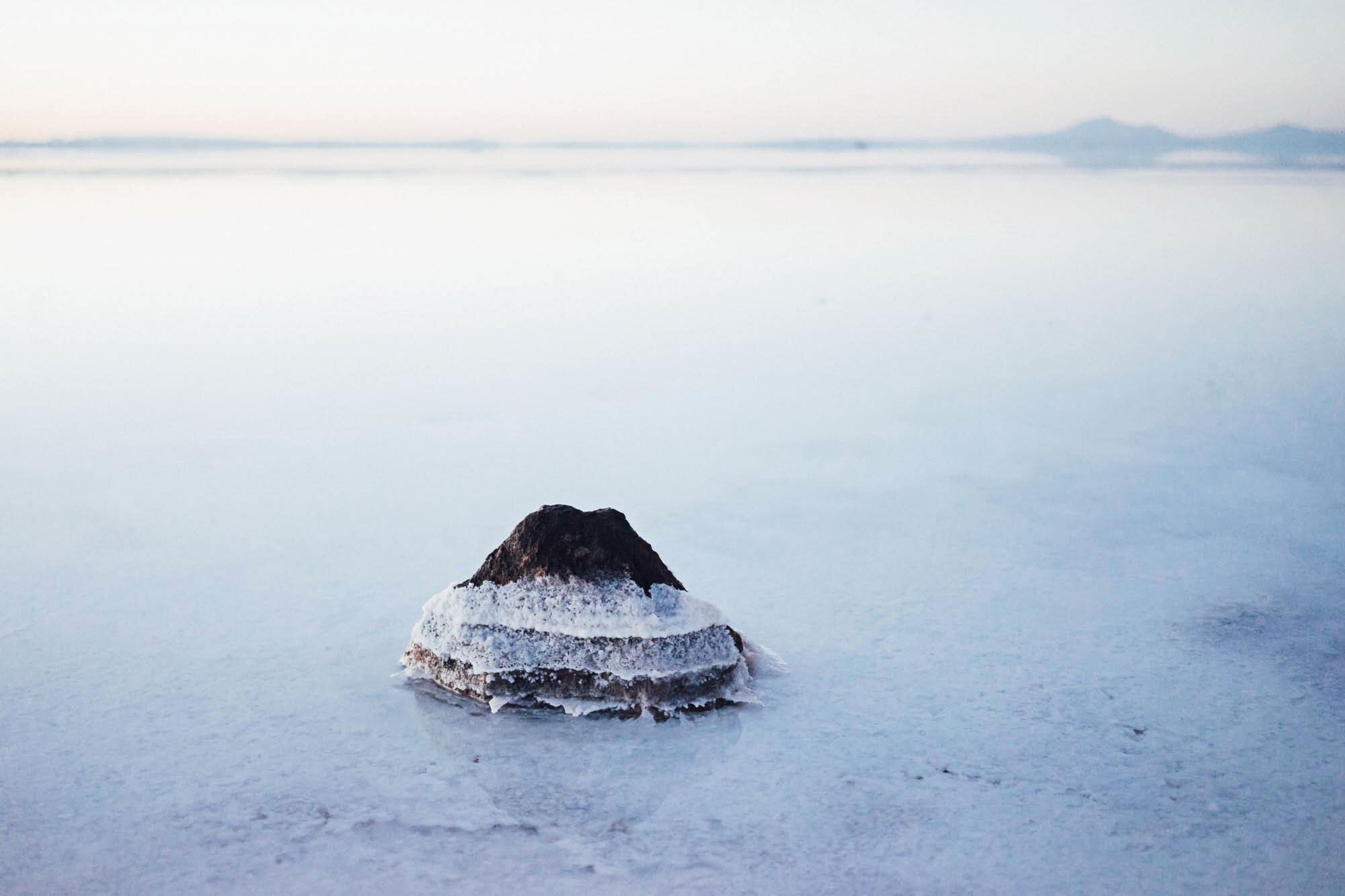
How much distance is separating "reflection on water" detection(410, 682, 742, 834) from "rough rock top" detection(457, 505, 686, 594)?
0.35m

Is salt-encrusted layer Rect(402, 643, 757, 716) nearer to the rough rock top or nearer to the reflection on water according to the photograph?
the reflection on water

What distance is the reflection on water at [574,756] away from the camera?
244 centimetres

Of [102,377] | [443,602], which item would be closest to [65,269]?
[102,377]

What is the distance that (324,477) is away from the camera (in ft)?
15.7

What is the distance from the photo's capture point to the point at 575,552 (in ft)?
9.77

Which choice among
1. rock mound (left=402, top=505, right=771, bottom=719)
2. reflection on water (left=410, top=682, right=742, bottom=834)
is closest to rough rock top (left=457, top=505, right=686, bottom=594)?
rock mound (left=402, top=505, right=771, bottom=719)

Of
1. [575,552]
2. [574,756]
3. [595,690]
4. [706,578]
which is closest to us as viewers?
[574,756]

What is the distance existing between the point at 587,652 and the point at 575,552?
268 mm

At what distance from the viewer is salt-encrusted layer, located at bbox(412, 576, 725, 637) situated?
288 cm

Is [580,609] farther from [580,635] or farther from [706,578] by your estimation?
[706,578]

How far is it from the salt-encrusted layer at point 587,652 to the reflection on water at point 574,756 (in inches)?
4.4

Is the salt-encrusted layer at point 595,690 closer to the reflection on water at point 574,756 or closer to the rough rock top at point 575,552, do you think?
the reflection on water at point 574,756

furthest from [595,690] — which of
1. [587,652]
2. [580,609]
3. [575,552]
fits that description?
[575,552]

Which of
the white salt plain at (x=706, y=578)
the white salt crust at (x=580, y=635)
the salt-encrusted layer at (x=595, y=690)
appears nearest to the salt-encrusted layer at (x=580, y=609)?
the white salt crust at (x=580, y=635)
